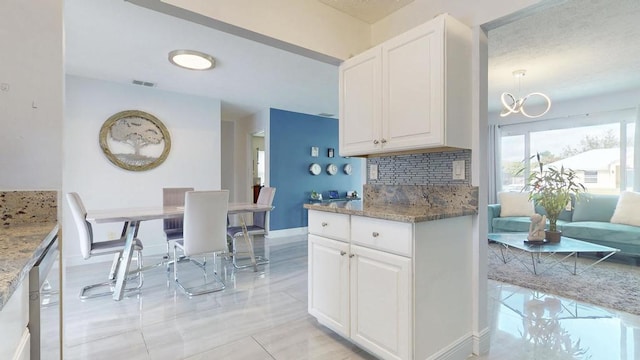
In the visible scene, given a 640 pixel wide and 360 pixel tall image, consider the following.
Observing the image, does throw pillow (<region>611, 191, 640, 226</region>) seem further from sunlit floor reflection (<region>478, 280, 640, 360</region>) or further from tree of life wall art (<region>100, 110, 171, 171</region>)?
tree of life wall art (<region>100, 110, 171, 171</region>)

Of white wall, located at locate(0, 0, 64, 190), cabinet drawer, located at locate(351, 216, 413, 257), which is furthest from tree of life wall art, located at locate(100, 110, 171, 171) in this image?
cabinet drawer, located at locate(351, 216, 413, 257)

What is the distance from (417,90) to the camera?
173cm

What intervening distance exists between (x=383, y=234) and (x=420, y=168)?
0.75 metres

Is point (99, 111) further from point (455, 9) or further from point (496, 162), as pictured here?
point (496, 162)

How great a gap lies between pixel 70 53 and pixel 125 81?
0.89 m

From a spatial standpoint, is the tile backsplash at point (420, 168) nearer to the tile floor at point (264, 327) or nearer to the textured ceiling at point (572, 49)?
the tile floor at point (264, 327)

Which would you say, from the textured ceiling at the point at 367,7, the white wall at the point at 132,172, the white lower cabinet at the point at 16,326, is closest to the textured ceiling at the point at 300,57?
the textured ceiling at the point at 367,7

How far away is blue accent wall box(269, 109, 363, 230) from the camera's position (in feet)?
18.0

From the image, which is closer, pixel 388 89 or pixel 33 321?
Answer: pixel 33 321

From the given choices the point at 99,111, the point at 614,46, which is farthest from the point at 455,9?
the point at 99,111

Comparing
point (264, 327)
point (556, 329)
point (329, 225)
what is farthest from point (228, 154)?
point (556, 329)

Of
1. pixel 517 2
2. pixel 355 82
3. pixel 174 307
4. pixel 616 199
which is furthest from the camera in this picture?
pixel 616 199

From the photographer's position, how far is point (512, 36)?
2.84 meters

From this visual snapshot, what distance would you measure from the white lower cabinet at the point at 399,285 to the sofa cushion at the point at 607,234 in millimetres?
3264
